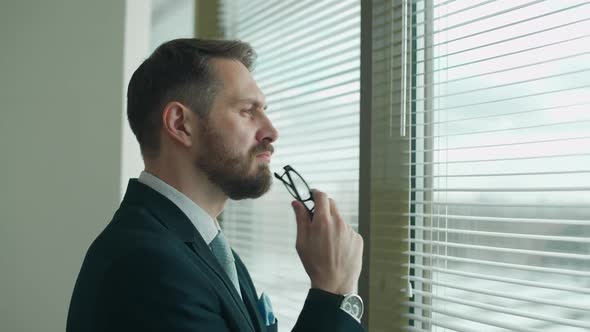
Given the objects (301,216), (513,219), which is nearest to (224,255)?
(301,216)

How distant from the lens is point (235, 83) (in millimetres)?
1266

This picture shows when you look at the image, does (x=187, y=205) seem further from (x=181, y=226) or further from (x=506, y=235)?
(x=506, y=235)

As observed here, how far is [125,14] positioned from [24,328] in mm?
1336

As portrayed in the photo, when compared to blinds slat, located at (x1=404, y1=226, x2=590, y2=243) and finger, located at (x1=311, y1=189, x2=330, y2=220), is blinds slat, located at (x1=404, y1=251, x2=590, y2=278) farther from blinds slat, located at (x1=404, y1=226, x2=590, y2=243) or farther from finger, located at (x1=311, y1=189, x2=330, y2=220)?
finger, located at (x1=311, y1=189, x2=330, y2=220)

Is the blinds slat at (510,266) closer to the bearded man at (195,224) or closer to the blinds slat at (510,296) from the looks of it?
the blinds slat at (510,296)

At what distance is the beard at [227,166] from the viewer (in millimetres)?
1196

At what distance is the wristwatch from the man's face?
1.23ft

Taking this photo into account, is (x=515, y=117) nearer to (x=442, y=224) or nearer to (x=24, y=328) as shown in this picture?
(x=442, y=224)

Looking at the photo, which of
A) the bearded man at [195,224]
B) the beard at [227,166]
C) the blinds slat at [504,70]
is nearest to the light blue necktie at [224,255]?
the bearded man at [195,224]

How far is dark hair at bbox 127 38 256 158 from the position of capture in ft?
4.01

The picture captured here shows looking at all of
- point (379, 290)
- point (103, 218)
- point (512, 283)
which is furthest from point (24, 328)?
point (512, 283)

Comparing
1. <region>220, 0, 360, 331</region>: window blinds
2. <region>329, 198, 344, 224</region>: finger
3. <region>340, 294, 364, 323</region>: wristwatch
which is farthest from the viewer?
<region>220, 0, 360, 331</region>: window blinds

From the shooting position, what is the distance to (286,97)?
6.23ft

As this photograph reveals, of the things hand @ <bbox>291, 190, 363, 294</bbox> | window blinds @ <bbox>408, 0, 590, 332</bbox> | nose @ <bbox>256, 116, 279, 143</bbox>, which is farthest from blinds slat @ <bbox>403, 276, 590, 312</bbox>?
nose @ <bbox>256, 116, 279, 143</bbox>
